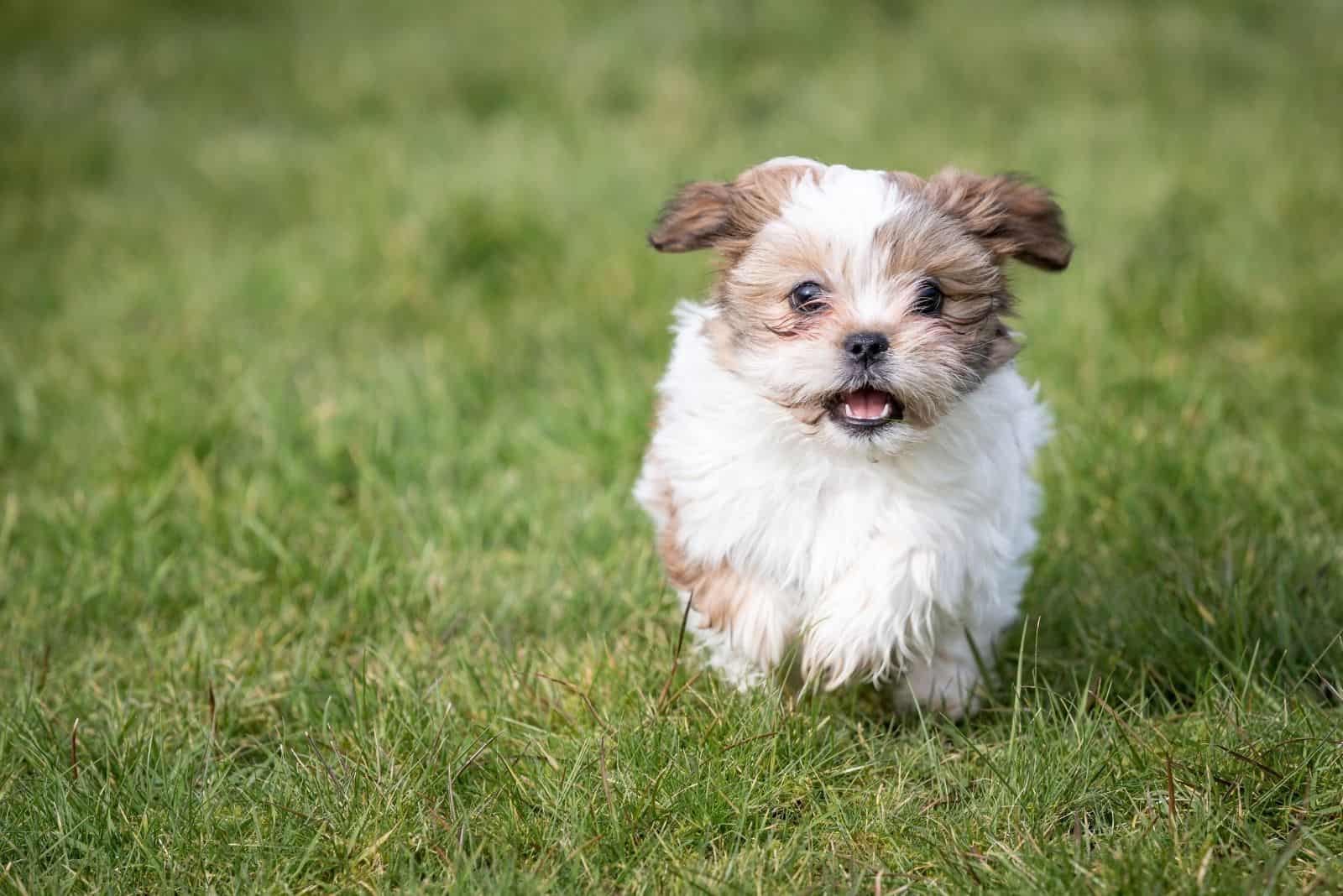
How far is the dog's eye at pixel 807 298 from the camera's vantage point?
268cm

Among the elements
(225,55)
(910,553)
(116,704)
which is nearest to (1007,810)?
(910,553)

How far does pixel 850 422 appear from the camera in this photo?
2.64 meters

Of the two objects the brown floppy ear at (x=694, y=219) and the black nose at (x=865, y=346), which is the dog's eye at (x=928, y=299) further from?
the brown floppy ear at (x=694, y=219)

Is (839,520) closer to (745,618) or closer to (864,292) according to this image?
(745,618)

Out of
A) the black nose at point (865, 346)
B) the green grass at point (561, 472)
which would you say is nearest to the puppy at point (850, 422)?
the black nose at point (865, 346)

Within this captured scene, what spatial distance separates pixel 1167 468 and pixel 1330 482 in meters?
0.45

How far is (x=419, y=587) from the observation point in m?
3.62

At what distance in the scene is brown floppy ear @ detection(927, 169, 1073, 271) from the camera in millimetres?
2793

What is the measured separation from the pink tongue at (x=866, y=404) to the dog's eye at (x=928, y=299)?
7.2 inches

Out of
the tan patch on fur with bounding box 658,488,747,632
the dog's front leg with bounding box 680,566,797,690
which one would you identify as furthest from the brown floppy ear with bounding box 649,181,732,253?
the dog's front leg with bounding box 680,566,797,690

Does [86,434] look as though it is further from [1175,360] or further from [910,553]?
[1175,360]

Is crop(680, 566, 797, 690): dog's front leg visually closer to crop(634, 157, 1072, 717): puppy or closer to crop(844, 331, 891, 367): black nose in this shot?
crop(634, 157, 1072, 717): puppy

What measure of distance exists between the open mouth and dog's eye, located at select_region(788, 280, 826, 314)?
19 centimetres

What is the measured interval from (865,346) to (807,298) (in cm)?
20
